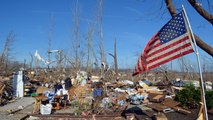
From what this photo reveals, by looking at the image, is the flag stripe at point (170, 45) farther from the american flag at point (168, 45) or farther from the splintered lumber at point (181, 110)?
the splintered lumber at point (181, 110)

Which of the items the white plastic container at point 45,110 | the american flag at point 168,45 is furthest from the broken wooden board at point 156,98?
the american flag at point 168,45

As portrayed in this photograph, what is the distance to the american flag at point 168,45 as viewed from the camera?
23.2ft

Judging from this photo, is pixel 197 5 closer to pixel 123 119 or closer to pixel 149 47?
pixel 149 47

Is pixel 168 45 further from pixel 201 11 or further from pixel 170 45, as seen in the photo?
pixel 201 11

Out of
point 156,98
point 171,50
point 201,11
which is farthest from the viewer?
point 156,98

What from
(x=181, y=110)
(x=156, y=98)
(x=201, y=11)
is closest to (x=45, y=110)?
(x=181, y=110)

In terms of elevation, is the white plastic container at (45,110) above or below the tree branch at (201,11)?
below

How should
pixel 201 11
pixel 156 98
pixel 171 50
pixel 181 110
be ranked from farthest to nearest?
pixel 156 98, pixel 181 110, pixel 201 11, pixel 171 50

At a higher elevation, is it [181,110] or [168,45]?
[168,45]

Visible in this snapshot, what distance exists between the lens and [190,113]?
1238 centimetres

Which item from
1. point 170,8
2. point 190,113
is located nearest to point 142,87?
point 190,113

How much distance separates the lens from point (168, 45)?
7.50 m

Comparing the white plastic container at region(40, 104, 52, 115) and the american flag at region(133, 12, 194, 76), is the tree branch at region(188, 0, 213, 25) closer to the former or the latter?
the american flag at region(133, 12, 194, 76)

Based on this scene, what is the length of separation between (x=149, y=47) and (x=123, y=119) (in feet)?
16.0
